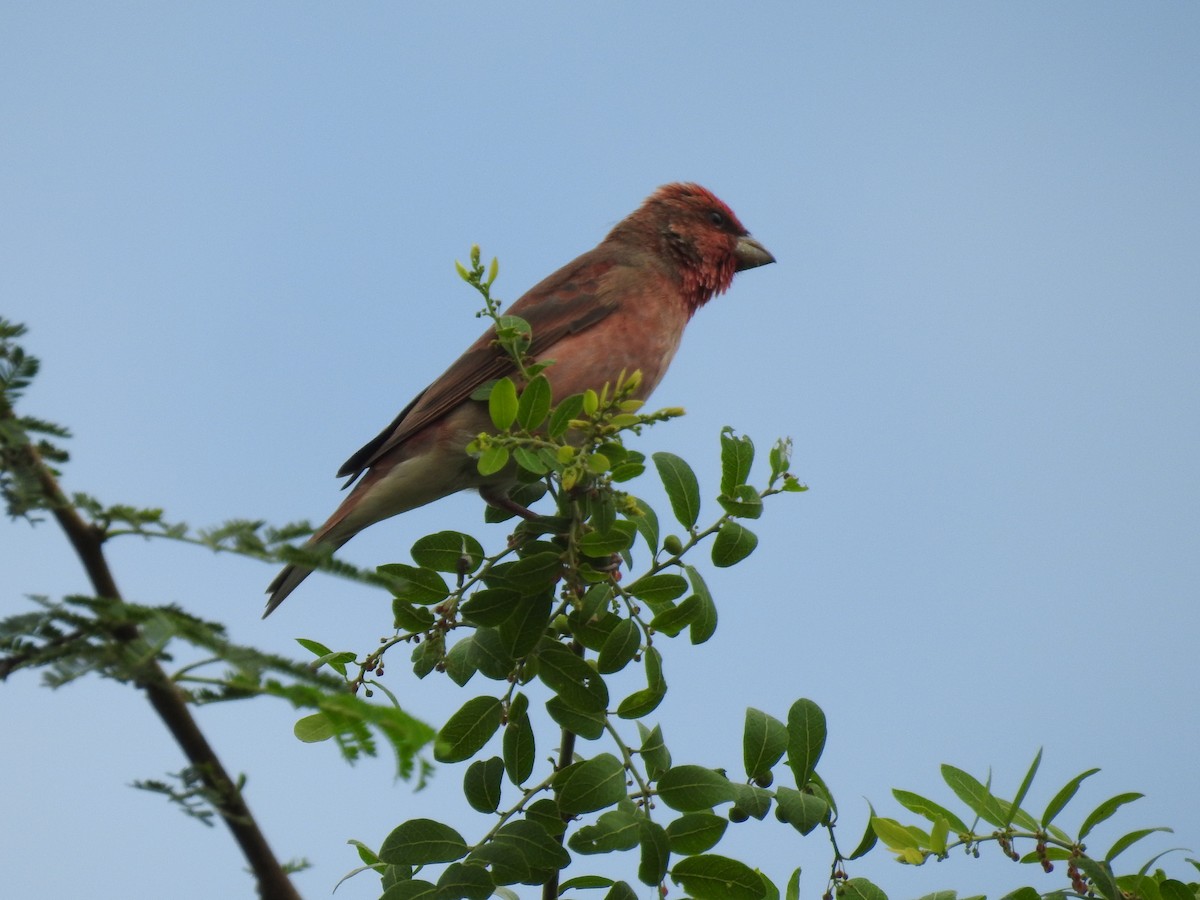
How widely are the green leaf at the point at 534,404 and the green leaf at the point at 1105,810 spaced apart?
176cm

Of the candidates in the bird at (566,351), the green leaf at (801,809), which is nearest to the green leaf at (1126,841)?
the green leaf at (801,809)

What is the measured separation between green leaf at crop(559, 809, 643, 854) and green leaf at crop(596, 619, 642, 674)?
49cm

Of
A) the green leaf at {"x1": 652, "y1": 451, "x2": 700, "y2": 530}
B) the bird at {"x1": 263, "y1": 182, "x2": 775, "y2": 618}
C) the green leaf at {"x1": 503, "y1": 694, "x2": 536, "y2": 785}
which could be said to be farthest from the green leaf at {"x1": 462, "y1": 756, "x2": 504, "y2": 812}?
the bird at {"x1": 263, "y1": 182, "x2": 775, "y2": 618}

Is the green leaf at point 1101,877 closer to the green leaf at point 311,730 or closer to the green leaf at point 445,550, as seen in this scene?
the green leaf at point 445,550

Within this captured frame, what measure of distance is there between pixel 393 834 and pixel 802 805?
0.99m

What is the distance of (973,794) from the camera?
343 centimetres

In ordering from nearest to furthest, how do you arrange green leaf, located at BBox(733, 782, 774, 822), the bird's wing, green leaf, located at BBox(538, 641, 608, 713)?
green leaf, located at BBox(733, 782, 774, 822) → green leaf, located at BBox(538, 641, 608, 713) → the bird's wing

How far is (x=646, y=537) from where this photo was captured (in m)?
3.61

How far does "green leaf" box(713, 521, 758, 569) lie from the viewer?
367cm

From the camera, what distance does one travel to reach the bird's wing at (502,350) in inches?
233

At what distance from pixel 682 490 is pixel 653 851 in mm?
1068

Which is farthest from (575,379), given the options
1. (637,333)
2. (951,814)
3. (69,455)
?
(69,455)

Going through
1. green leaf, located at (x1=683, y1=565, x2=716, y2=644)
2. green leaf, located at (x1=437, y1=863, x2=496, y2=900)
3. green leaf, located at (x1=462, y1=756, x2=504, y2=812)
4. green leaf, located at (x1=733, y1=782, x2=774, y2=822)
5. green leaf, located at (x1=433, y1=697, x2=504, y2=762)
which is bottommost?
green leaf, located at (x1=437, y1=863, x2=496, y2=900)

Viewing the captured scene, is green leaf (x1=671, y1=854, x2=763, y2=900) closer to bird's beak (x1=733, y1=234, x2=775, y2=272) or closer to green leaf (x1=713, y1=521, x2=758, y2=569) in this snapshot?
green leaf (x1=713, y1=521, x2=758, y2=569)
